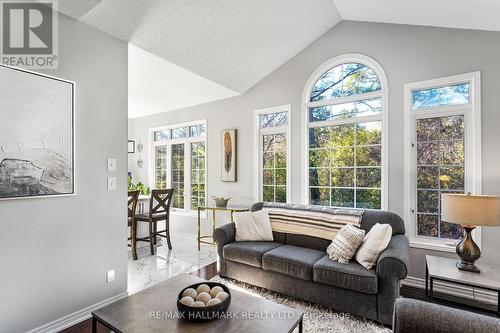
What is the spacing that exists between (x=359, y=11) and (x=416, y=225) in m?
2.66

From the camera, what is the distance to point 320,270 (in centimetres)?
247

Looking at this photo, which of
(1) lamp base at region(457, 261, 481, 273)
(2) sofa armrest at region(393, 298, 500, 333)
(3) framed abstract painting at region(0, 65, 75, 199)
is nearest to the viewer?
(2) sofa armrest at region(393, 298, 500, 333)

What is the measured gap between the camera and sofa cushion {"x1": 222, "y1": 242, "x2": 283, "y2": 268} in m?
2.88

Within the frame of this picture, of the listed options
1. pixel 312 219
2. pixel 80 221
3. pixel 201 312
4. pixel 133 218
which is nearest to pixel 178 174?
pixel 133 218

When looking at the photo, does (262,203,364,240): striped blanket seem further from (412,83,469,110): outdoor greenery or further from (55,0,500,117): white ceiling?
(55,0,500,117): white ceiling

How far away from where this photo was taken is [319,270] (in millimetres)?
2471

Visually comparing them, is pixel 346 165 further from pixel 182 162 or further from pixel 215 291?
pixel 182 162

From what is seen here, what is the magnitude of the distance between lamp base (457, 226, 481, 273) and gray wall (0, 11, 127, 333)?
10.7 ft

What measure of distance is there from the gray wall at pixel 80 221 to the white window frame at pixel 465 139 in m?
3.21

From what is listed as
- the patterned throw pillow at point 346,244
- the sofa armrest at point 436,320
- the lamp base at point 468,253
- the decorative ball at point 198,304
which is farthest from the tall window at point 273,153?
the sofa armrest at point 436,320

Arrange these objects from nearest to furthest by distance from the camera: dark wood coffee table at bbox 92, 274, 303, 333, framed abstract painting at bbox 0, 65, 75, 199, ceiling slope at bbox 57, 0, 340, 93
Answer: dark wood coffee table at bbox 92, 274, 303, 333
framed abstract painting at bbox 0, 65, 75, 199
ceiling slope at bbox 57, 0, 340, 93

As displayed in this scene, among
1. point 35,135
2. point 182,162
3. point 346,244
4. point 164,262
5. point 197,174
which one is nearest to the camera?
point 35,135

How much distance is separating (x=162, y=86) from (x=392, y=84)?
3392mm

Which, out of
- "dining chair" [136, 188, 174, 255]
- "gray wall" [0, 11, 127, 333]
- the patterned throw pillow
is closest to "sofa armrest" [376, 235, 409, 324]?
the patterned throw pillow
